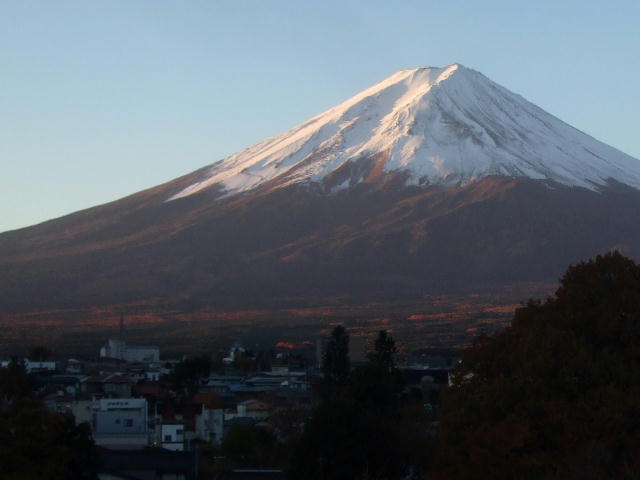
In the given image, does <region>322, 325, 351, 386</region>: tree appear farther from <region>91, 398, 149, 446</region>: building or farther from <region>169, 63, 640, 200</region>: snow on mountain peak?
<region>169, 63, 640, 200</region>: snow on mountain peak

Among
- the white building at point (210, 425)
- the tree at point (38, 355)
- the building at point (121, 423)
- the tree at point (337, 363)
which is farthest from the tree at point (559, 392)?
the tree at point (38, 355)

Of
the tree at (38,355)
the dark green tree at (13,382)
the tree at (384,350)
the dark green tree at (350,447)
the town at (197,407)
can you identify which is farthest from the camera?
the tree at (38,355)

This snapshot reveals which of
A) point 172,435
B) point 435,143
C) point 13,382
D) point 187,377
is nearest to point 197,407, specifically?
point 172,435

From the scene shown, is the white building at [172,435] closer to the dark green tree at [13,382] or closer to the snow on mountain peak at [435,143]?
the dark green tree at [13,382]

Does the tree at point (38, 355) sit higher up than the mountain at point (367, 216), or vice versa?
the mountain at point (367, 216)

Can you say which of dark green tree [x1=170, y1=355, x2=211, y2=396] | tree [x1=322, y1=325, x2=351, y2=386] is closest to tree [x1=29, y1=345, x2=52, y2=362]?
dark green tree [x1=170, y1=355, x2=211, y2=396]

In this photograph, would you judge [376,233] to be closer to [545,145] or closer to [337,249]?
[337,249]

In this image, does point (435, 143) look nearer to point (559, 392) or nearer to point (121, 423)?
point (121, 423)

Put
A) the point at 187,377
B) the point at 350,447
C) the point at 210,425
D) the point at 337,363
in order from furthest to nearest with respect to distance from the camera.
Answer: the point at 187,377 → the point at 337,363 → the point at 210,425 → the point at 350,447
